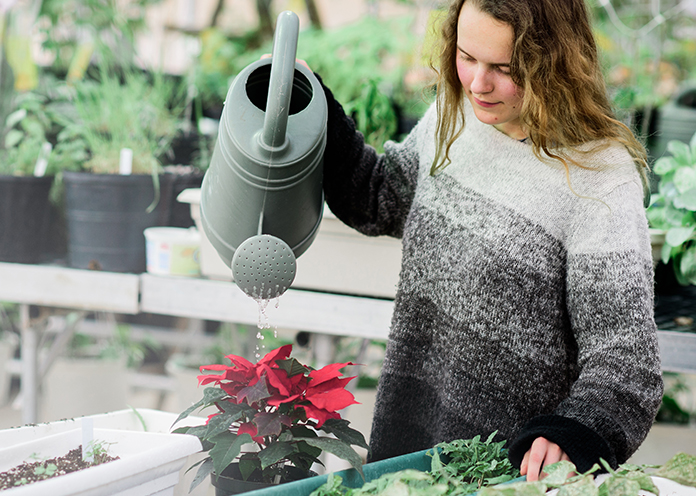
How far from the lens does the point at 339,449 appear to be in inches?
24.1

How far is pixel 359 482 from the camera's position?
61cm

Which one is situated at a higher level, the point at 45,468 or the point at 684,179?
the point at 684,179

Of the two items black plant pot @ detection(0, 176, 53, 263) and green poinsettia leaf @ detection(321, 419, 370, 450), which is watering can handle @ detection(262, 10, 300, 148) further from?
black plant pot @ detection(0, 176, 53, 263)

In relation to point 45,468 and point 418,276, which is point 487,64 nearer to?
Answer: point 418,276

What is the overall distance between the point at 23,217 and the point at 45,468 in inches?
48.1

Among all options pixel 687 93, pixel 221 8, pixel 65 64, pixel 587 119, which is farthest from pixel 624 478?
pixel 221 8

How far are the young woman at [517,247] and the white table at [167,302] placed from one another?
0.39 meters

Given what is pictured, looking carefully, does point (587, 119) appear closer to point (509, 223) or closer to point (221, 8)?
point (509, 223)

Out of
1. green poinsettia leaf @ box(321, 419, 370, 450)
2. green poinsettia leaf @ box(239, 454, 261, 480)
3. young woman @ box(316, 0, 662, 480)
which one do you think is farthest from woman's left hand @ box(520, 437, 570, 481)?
green poinsettia leaf @ box(239, 454, 261, 480)

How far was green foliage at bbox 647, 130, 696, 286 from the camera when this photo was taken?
1.32 m

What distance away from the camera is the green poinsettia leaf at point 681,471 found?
23.6 inches

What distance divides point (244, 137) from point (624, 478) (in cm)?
51

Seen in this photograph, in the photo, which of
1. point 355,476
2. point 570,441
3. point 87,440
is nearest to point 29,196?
point 87,440

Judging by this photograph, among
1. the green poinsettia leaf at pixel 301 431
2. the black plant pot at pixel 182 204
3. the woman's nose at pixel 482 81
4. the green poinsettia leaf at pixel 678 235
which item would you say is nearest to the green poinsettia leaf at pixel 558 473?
the green poinsettia leaf at pixel 301 431
